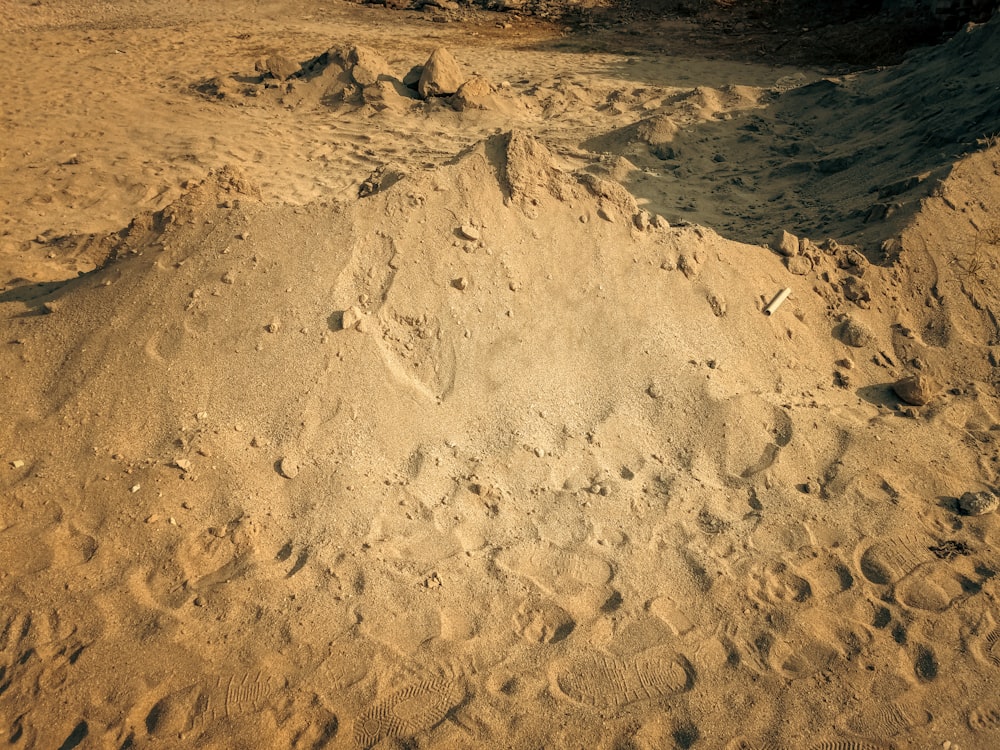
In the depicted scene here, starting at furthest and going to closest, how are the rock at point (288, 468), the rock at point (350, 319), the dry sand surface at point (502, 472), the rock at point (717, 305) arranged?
the rock at point (717, 305) → the rock at point (350, 319) → the rock at point (288, 468) → the dry sand surface at point (502, 472)

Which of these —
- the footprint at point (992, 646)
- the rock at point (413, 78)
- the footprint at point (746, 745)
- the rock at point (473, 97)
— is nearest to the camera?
the footprint at point (746, 745)

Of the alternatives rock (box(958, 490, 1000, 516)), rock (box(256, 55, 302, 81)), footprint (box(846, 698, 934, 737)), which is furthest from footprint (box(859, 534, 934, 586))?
rock (box(256, 55, 302, 81))

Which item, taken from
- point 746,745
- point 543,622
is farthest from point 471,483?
point 746,745

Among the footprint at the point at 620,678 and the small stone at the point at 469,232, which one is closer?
the footprint at the point at 620,678

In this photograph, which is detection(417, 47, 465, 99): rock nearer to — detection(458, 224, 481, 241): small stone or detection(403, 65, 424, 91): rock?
detection(403, 65, 424, 91): rock

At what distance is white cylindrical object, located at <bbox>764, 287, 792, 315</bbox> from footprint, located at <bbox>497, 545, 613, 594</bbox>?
1876mm

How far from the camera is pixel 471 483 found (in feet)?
12.1

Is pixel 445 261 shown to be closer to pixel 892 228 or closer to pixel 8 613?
pixel 8 613

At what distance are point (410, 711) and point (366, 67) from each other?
7.45m

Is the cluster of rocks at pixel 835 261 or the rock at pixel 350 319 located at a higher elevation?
the cluster of rocks at pixel 835 261

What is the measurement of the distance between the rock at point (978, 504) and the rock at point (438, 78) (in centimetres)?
659

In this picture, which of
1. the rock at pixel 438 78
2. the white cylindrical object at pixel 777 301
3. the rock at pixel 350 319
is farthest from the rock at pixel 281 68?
the white cylindrical object at pixel 777 301

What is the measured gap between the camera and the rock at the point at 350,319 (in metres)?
3.95

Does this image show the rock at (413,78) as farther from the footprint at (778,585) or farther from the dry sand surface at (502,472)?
the footprint at (778,585)
